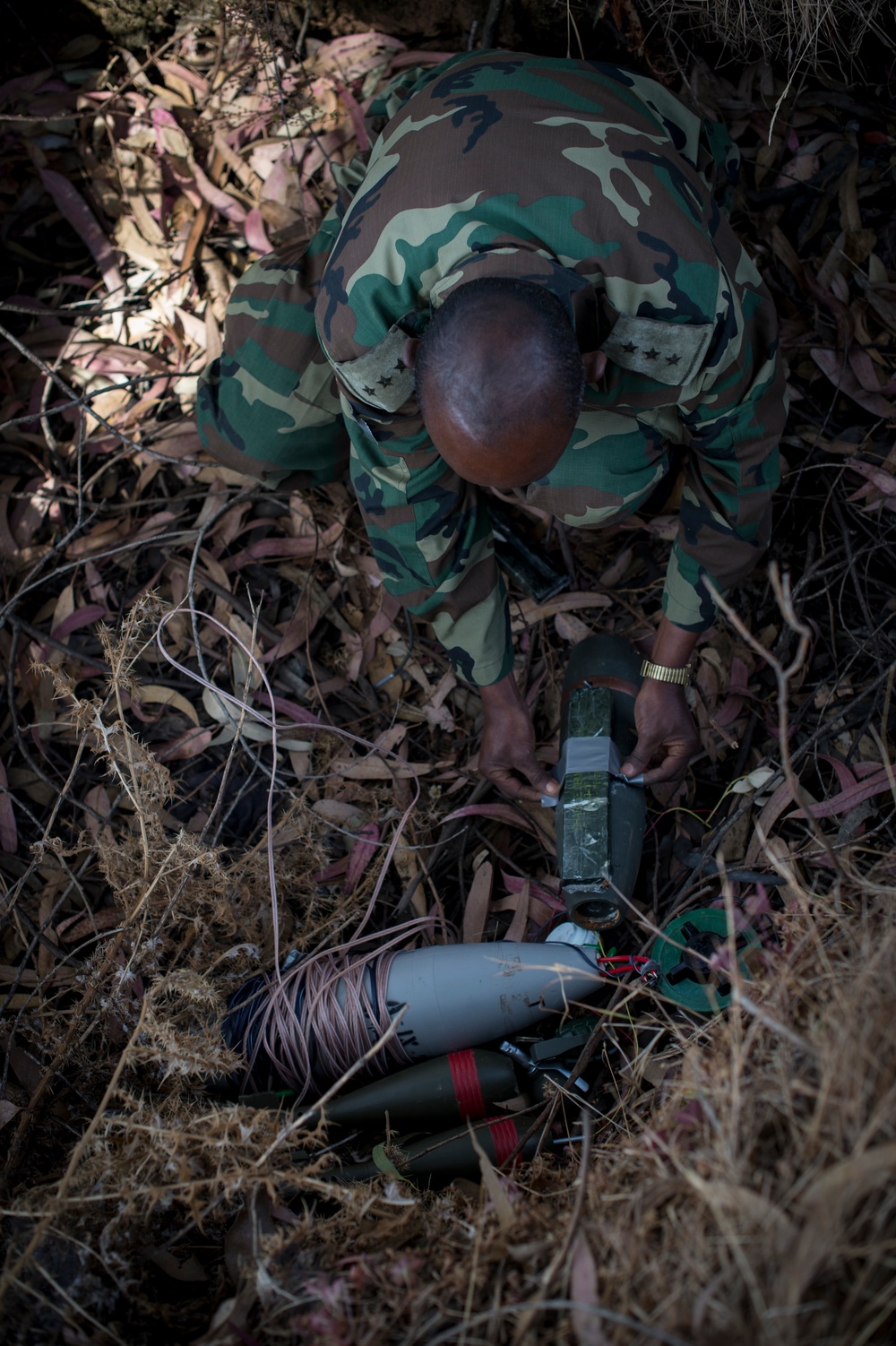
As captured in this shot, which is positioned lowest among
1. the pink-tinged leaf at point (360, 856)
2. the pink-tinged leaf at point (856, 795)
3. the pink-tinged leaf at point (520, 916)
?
the pink-tinged leaf at point (520, 916)

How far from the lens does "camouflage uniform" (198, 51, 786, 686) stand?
1.89m

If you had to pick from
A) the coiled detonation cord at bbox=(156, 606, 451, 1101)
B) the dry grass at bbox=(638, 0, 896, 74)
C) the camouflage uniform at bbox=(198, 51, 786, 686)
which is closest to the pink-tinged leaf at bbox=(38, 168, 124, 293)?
the camouflage uniform at bbox=(198, 51, 786, 686)

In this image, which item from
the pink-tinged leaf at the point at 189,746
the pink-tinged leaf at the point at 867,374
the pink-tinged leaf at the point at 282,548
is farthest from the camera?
the pink-tinged leaf at the point at 282,548

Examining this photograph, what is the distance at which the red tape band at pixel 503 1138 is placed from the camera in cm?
193

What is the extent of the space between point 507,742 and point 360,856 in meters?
0.52

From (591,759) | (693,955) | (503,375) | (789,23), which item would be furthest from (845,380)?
(693,955)

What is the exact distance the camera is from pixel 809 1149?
120 centimetres

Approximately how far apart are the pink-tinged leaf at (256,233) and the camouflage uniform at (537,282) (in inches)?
20.8

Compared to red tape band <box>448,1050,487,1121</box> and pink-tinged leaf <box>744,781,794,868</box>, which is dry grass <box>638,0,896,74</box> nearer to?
pink-tinged leaf <box>744,781,794,868</box>

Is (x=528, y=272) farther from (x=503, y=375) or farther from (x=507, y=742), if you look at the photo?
(x=507, y=742)

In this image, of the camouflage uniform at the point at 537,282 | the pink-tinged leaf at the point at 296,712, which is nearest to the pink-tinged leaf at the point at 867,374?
the camouflage uniform at the point at 537,282

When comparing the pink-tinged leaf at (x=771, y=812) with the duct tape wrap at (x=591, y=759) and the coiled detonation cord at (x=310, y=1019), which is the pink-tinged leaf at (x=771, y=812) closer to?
the duct tape wrap at (x=591, y=759)

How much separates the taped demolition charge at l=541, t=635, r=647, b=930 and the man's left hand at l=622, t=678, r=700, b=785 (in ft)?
0.09

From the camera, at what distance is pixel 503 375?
165cm
